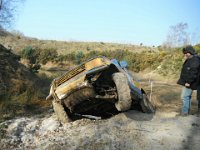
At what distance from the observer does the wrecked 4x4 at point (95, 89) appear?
7.39 meters

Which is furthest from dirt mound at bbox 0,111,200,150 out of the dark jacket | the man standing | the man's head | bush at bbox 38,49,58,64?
bush at bbox 38,49,58,64

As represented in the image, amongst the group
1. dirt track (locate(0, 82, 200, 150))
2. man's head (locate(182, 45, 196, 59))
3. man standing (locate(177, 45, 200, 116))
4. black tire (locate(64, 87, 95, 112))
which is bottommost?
dirt track (locate(0, 82, 200, 150))

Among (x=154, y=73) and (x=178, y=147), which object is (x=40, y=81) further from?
(x=178, y=147)

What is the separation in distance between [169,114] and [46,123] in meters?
3.09

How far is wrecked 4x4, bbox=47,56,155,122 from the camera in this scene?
7387 mm

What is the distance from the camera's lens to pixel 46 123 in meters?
8.49

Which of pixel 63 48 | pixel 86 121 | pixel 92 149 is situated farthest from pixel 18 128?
pixel 63 48

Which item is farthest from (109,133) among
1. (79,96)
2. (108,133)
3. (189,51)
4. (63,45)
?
(63,45)

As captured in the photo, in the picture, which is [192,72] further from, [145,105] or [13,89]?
[13,89]

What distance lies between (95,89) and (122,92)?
2.28ft

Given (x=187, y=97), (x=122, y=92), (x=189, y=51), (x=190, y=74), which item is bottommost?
(x=187, y=97)

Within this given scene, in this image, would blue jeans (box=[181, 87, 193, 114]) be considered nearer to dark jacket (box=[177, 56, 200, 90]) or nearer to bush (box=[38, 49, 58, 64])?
dark jacket (box=[177, 56, 200, 90])

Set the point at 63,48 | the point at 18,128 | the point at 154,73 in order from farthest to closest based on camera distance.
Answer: the point at 63,48 → the point at 154,73 → the point at 18,128

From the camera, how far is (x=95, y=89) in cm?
779
